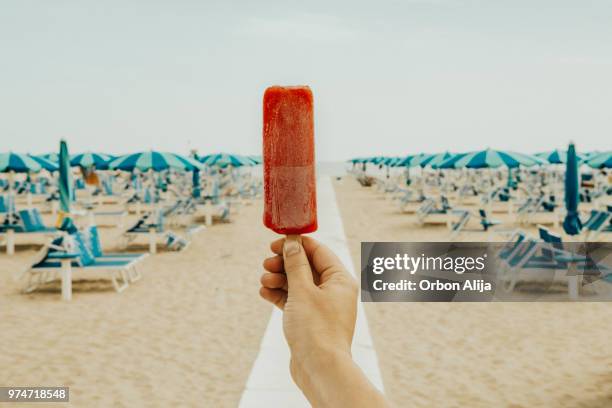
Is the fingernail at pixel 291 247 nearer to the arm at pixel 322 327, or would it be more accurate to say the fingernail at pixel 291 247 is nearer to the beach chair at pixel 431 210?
the arm at pixel 322 327

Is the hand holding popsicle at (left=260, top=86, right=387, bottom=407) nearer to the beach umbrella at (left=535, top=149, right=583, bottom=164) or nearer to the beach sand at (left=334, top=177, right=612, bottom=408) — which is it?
the beach sand at (left=334, top=177, right=612, bottom=408)

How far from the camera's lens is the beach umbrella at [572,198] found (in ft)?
35.2

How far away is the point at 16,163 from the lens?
1442 centimetres

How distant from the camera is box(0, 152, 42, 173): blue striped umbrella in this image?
46.7 feet

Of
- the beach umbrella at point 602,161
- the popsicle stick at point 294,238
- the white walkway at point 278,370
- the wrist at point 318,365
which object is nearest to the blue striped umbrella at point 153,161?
the white walkway at point 278,370

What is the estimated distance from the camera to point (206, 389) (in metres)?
4.99

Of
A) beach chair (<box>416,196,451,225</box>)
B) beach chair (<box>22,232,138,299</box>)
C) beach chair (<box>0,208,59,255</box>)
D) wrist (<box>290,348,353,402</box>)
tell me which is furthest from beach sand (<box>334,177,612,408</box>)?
beach chair (<box>416,196,451,225</box>)

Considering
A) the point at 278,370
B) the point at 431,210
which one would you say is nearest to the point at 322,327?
the point at 278,370

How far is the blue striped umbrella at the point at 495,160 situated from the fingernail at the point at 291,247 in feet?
46.1

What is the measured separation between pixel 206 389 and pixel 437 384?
2.14 m

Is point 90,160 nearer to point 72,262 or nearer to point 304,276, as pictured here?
point 72,262

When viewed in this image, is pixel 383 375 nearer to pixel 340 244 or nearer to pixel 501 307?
pixel 501 307

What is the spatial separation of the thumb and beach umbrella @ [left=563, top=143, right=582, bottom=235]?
1030 cm

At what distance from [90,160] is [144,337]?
1487cm
